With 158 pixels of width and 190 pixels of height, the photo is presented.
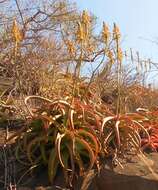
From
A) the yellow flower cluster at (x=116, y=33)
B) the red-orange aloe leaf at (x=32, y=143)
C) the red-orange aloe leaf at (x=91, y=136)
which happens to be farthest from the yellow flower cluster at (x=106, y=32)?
the red-orange aloe leaf at (x=32, y=143)

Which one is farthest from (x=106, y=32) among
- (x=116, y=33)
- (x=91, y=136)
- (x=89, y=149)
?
(x=89, y=149)

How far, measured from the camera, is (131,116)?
4.93 metres

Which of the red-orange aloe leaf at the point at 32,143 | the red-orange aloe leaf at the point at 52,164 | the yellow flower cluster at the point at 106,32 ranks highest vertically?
the yellow flower cluster at the point at 106,32

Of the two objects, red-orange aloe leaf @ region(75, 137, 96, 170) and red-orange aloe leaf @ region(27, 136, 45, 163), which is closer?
red-orange aloe leaf @ region(75, 137, 96, 170)

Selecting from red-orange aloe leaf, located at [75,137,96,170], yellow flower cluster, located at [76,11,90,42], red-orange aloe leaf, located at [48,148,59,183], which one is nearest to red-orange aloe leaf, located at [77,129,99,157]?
red-orange aloe leaf, located at [75,137,96,170]

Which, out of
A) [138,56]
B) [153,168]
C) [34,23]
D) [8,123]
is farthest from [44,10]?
[153,168]

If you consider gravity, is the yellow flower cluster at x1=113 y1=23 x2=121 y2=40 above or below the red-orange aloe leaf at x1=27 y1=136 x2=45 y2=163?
above

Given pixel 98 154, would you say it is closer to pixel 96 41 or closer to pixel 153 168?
pixel 153 168

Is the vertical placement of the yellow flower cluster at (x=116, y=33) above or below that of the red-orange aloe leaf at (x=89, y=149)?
above

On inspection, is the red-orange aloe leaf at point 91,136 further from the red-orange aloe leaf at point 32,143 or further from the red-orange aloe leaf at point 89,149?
the red-orange aloe leaf at point 32,143

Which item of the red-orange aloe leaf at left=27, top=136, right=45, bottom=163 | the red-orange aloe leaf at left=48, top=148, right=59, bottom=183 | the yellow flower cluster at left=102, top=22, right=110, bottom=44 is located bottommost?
the red-orange aloe leaf at left=48, top=148, right=59, bottom=183

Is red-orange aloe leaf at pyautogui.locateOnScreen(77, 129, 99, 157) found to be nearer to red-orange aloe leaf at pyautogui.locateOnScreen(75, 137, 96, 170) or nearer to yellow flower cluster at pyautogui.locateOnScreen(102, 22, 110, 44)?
red-orange aloe leaf at pyautogui.locateOnScreen(75, 137, 96, 170)

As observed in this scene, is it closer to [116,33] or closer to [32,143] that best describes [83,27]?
[116,33]

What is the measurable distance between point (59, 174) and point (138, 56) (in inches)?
96.0
